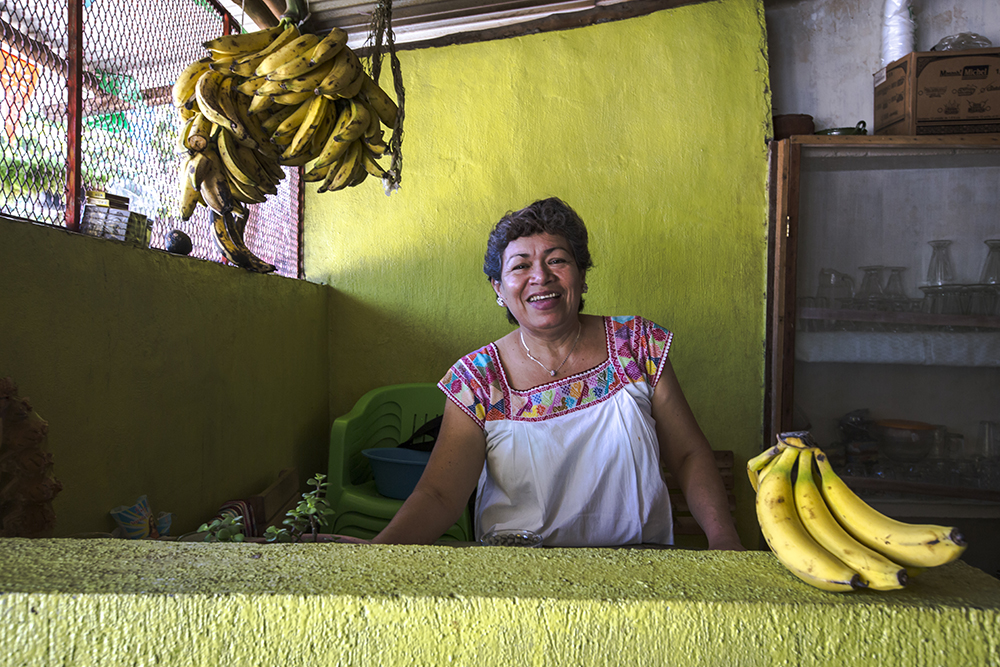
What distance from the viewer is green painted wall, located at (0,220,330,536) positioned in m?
1.31

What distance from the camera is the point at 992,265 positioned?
2811 mm

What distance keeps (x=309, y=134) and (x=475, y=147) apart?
194 centimetres

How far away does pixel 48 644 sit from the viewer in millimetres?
662

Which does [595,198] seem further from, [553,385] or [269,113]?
[269,113]

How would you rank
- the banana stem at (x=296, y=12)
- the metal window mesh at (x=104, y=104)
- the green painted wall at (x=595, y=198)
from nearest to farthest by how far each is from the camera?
the banana stem at (x=296, y=12)
the metal window mesh at (x=104, y=104)
the green painted wall at (x=595, y=198)

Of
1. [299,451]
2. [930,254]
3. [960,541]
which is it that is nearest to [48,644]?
[960,541]

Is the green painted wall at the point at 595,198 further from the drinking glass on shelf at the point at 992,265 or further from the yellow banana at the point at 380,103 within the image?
the yellow banana at the point at 380,103

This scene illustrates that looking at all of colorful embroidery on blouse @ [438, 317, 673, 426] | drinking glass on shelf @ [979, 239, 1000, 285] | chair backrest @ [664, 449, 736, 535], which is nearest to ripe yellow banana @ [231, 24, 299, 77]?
colorful embroidery on blouse @ [438, 317, 673, 426]

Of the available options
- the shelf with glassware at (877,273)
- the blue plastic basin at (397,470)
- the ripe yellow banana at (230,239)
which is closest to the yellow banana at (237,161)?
the ripe yellow banana at (230,239)

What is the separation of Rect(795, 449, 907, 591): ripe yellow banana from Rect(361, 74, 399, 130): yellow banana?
3.53 ft

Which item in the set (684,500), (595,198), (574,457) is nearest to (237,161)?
(574,457)

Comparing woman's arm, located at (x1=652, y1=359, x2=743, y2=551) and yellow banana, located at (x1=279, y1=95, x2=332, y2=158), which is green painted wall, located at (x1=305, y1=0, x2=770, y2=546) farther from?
yellow banana, located at (x1=279, y1=95, x2=332, y2=158)

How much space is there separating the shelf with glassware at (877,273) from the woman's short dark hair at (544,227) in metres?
1.44

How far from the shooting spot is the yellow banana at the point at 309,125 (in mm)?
1289
